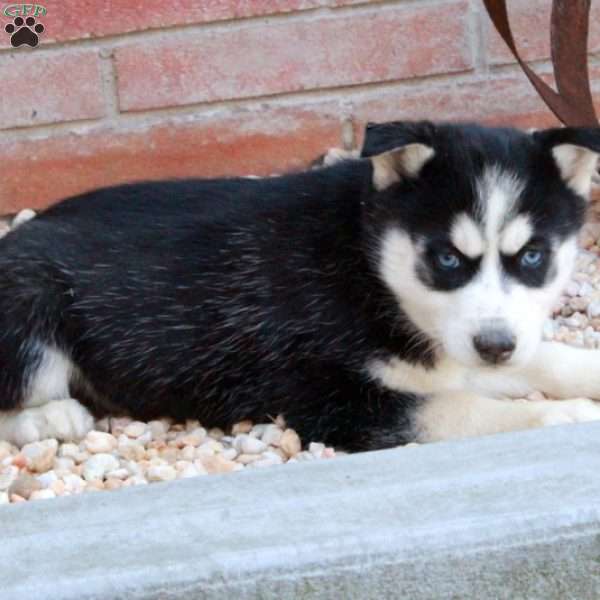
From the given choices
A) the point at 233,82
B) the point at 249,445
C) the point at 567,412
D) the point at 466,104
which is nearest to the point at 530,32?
the point at 466,104

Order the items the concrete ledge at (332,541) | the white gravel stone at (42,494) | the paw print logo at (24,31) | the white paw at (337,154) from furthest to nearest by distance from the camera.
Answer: the white paw at (337,154), the paw print logo at (24,31), the white gravel stone at (42,494), the concrete ledge at (332,541)

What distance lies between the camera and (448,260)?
284 cm

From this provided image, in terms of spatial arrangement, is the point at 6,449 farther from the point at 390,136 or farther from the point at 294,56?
the point at 294,56

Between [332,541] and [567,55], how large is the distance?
217cm

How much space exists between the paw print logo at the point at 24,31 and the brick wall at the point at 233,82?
0.10 feet

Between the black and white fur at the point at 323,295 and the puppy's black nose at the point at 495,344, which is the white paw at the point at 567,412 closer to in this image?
the black and white fur at the point at 323,295

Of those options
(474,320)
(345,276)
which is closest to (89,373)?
(345,276)

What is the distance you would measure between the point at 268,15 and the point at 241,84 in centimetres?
24

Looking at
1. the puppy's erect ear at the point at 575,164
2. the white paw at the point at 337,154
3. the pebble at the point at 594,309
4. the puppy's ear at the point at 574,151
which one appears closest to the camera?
the puppy's ear at the point at 574,151

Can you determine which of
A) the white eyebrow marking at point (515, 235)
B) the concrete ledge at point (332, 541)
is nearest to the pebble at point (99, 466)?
the concrete ledge at point (332, 541)

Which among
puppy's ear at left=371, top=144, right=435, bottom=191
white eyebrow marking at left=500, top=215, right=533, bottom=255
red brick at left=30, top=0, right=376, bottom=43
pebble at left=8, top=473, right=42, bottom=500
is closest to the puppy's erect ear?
white eyebrow marking at left=500, top=215, right=533, bottom=255

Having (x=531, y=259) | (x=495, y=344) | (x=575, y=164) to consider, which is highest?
(x=575, y=164)

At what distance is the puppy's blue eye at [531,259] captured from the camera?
2844mm

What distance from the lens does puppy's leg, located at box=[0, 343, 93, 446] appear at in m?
2.99
